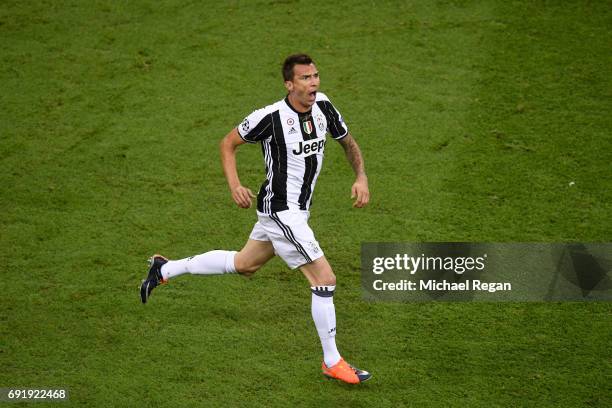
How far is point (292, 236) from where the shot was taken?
5.64 m

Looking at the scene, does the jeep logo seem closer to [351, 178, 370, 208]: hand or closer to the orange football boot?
[351, 178, 370, 208]: hand

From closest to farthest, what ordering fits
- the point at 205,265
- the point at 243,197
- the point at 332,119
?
1. the point at 243,197
2. the point at 332,119
3. the point at 205,265

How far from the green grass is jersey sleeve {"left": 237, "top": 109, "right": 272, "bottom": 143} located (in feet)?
4.97

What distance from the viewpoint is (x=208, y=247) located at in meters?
7.26

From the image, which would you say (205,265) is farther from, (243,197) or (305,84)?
(305,84)

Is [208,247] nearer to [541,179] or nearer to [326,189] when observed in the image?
[326,189]

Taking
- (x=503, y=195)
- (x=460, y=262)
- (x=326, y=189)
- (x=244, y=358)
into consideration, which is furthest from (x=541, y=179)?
(x=244, y=358)

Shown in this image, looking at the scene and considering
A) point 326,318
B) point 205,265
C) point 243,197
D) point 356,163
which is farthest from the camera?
point 205,265

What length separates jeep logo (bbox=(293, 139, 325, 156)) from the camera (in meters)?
5.69

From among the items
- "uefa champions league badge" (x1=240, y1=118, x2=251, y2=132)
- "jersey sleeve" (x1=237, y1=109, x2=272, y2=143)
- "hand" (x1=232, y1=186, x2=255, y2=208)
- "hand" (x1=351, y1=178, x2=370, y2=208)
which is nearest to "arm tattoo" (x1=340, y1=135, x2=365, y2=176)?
"hand" (x1=351, y1=178, x2=370, y2=208)

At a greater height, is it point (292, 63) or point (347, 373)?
point (292, 63)

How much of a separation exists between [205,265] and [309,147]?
1281 millimetres

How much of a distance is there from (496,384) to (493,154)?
10.9ft

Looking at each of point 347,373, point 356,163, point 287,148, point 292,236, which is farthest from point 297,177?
point 347,373
